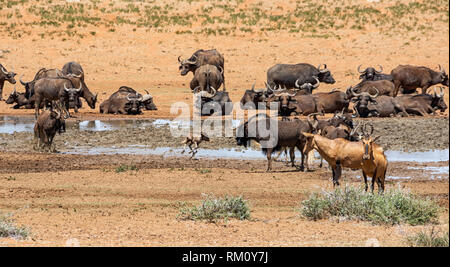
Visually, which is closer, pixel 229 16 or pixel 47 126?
pixel 47 126

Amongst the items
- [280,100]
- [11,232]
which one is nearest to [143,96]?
[280,100]

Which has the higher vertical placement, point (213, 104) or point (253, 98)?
point (253, 98)

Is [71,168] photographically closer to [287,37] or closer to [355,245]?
[355,245]

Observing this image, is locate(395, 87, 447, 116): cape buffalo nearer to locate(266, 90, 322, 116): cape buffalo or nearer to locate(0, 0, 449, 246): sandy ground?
locate(0, 0, 449, 246): sandy ground

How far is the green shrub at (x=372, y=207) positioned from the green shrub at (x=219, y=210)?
0.84m

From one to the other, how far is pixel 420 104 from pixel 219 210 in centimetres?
1700

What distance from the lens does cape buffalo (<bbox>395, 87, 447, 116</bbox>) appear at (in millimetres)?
27156

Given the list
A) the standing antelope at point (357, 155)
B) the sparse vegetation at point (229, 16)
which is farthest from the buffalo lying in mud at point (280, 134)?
the sparse vegetation at point (229, 16)

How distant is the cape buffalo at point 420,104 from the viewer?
89.1ft

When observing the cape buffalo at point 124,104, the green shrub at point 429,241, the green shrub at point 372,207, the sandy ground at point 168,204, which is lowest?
the cape buffalo at point 124,104

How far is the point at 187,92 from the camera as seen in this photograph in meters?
34.4

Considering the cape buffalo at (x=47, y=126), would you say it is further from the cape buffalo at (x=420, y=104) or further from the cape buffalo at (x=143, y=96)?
the cape buffalo at (x=420, y=104)

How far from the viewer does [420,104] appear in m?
27.4

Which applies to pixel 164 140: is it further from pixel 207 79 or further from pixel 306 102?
pixel 207 79
